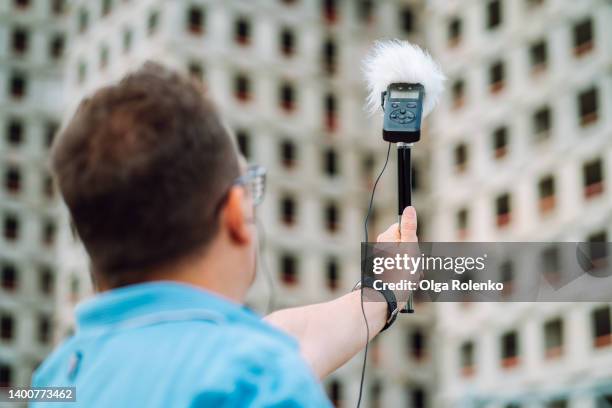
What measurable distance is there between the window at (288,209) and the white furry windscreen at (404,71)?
51.3 meters

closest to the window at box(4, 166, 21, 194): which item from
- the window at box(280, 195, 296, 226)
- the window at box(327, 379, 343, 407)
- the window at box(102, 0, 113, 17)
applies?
the window at box(102, 0, 113, 17)

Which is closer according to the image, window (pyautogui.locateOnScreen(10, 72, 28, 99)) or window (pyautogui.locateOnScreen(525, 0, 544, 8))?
window (pyautogui.locateOnScreen(525, 0, 544, 8))

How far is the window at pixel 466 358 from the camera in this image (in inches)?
1927

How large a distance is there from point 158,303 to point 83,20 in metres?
60.2

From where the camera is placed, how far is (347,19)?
59344mm

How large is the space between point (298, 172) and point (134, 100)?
177ft

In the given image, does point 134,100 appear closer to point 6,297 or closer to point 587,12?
point 587,12

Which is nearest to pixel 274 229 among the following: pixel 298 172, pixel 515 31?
pixel 298 172

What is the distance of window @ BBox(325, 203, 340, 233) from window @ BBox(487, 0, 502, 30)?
424 inches

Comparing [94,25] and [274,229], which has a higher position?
[94,25]

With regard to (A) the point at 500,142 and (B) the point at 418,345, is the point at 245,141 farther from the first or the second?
(A) the point at 500,142

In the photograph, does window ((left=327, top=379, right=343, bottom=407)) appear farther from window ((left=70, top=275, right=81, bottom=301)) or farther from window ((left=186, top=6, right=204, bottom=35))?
window ((left=186, top=6, right=204, bottom=35))

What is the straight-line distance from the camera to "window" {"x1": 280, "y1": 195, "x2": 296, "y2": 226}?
55875 mm

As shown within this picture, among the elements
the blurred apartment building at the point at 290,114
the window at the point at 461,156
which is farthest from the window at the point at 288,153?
the window at the point at 461,156
